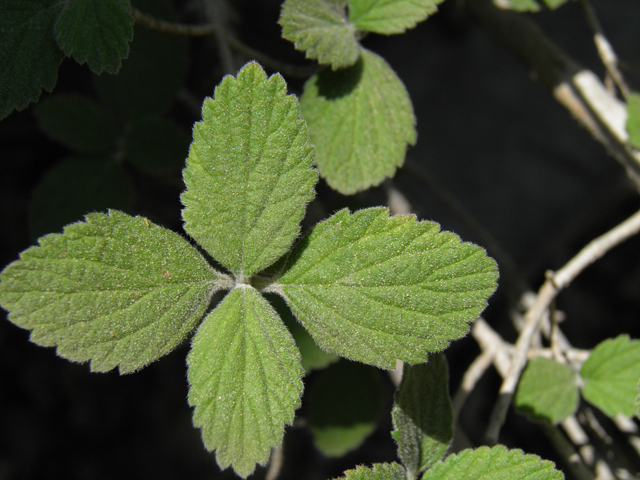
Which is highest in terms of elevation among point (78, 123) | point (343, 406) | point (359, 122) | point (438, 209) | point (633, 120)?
point (633, 120)

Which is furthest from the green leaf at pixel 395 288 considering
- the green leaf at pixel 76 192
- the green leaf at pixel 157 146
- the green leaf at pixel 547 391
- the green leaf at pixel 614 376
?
the green leaf at pixel 76 192

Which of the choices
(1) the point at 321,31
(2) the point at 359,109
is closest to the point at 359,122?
(2) the point at 359,109

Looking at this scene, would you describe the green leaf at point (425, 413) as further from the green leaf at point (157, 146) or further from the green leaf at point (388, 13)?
the green leaf at point (157, 146)

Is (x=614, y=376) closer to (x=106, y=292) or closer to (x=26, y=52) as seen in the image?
(x=106, y=292)

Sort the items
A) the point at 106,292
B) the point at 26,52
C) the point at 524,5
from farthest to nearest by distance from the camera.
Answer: the point at 524,5 < the point at 26,52 < the point at 106,292

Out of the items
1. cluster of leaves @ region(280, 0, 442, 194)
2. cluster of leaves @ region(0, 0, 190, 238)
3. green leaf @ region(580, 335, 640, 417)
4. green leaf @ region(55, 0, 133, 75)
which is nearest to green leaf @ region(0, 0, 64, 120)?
green leaf @ region(55, 0, 133, 75)

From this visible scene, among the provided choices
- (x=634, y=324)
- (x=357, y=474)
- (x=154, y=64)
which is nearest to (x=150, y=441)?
(x=357, y=474)
